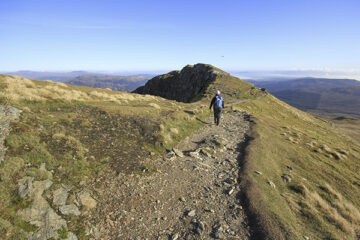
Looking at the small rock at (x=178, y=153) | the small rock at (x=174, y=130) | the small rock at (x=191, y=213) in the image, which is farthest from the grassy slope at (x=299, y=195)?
the small rock at (x=174, y=130)

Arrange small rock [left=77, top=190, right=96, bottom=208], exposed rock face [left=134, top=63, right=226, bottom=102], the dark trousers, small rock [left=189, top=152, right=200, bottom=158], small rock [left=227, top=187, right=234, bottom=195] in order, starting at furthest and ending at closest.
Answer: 1. exposed rock face [left=134, top=63, right=226, bottom=102]
2. the dark trousers
3. small rock [left=189, top=152, right=200, bottom=158]
4. small rock [left=227, top=187, right=234, bottom=195]
5. small rock [left=77, top=190, right=96, bottom=208]

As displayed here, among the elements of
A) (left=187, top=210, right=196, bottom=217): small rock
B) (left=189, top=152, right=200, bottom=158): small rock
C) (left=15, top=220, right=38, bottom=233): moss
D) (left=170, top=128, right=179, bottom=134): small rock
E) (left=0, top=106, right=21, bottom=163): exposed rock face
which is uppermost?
(left=0, top=106, right=21, bottom=163): exposed rock face

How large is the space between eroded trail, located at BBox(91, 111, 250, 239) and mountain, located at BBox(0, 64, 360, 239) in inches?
1.9

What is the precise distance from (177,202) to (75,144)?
7.39 metres

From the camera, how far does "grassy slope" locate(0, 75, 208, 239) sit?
760 centimetres

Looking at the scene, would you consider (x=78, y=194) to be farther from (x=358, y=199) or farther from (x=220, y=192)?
(x=358, y=199)

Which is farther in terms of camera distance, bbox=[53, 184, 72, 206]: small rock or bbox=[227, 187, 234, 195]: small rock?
bbox=[227, 187, 234, 195]: small rock

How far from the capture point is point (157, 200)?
962cm

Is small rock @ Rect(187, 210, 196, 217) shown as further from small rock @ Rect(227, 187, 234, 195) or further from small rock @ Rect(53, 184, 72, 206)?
small rock @ Rect(53, 184, 72, 206)

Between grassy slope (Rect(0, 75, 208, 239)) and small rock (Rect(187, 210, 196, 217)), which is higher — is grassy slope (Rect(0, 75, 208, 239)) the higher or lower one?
the higher one

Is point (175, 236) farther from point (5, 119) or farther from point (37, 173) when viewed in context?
point (5, 119)

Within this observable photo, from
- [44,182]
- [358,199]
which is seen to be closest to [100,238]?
[44,182]

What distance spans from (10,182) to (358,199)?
76.6 feet

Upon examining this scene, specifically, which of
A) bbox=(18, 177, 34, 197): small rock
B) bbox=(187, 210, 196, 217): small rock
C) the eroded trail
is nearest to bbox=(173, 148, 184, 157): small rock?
the eroded trail
